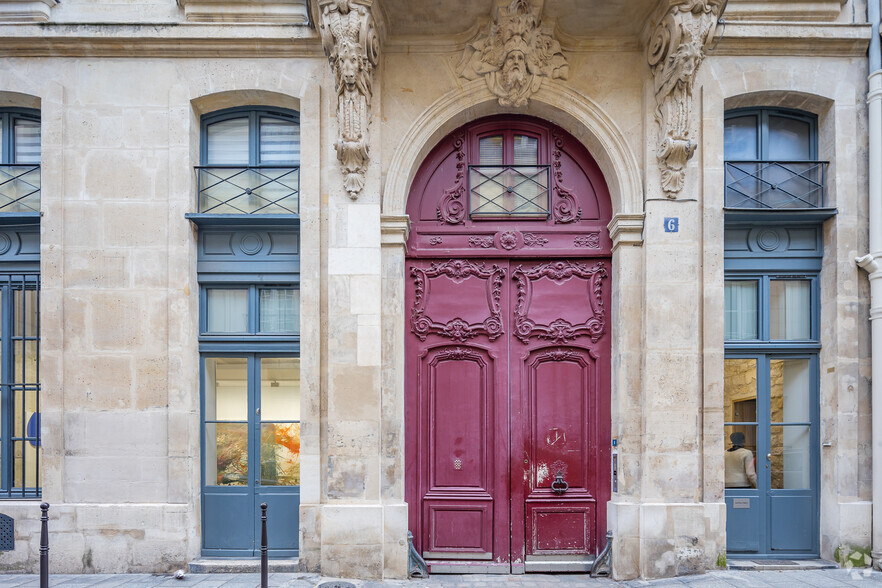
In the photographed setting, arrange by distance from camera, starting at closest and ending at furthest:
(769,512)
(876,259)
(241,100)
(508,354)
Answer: (876,259), (769,512), (508,354), (241,100)

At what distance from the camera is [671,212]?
6.91m

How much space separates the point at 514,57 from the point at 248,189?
11.1 ft

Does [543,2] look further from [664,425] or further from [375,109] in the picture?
[664,425]

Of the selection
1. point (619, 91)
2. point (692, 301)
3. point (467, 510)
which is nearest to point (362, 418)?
point (467, 510)

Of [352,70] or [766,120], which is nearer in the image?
[352,70]

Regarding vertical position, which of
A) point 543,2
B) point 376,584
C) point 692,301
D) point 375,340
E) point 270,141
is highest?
point 543,2

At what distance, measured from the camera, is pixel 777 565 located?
271 inches

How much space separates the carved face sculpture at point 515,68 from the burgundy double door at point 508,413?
201 centimetres

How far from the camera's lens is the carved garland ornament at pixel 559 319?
7.22 m

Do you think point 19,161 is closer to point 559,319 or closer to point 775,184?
point 559,319

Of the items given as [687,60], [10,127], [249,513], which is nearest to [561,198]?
[687,60]

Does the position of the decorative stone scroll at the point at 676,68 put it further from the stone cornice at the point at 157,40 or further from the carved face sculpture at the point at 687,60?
the stone cornice at the point at 157,40

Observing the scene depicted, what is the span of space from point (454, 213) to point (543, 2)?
2.46 metres

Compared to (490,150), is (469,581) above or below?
below
